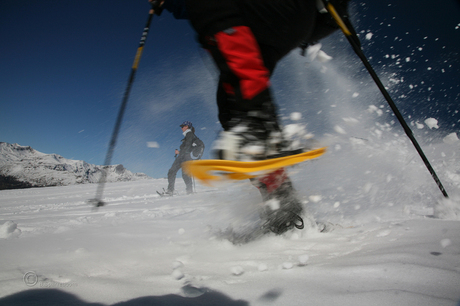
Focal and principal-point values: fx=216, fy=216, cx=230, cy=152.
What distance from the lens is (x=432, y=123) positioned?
195 centimetres

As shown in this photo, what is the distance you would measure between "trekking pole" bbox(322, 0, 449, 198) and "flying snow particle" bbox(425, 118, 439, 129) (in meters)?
1.32

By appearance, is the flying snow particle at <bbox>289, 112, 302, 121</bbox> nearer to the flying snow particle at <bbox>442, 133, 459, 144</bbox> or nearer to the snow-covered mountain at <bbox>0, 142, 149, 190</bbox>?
the flying snow particle at <bbox>442, 133, 459, 144</bbox>

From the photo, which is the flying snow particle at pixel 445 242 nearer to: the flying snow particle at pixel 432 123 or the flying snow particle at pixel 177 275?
the flying snow particle at pixel 177 275

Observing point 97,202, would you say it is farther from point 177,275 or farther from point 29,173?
point 29,173

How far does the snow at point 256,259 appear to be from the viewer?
429 mm

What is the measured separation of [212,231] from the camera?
3.41 ft

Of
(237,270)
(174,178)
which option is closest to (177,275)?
(237,270)

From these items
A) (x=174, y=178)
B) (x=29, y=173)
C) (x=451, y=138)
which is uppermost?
(x=451, y=138)

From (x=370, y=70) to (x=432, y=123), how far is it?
4.82 ft

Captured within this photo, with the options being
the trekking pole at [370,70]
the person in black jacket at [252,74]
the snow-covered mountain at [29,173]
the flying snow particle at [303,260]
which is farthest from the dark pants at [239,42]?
the snow-covered mountain at [29,173]

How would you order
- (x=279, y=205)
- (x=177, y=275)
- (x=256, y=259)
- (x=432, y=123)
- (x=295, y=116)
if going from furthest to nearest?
(x=432, y=123)
(x=295, y=116)
(x=279, y=205)
(x=256, y=259)
(x=177, y=275)

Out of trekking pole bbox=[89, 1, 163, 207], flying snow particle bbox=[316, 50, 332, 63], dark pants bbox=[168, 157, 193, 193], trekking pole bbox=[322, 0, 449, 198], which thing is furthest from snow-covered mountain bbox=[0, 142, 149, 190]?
trekking pole bbox=[322, 0, 449, 198]

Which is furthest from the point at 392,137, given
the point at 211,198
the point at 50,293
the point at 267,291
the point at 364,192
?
the point at 50,293

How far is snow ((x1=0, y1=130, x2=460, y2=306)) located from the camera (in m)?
0.43
